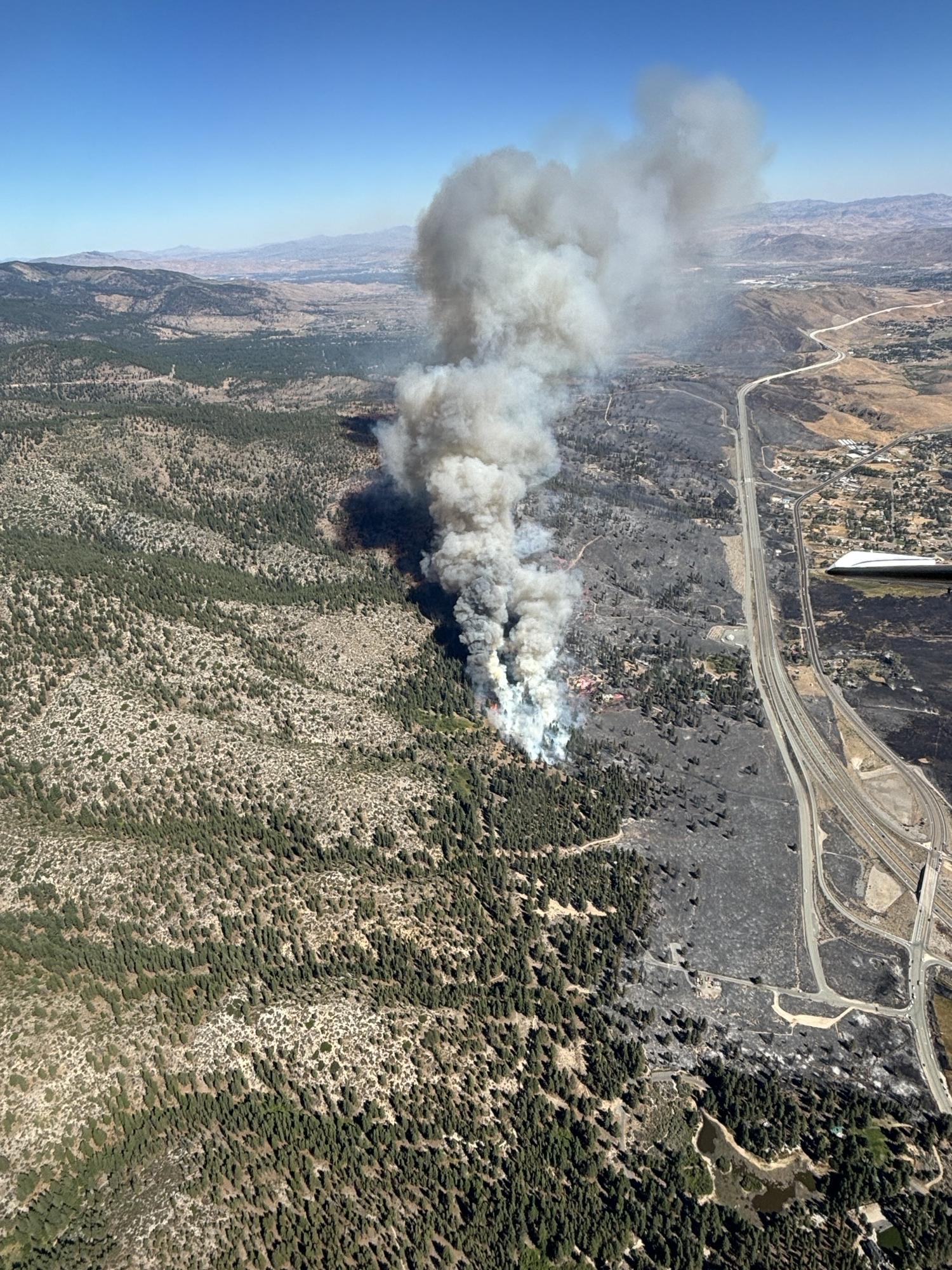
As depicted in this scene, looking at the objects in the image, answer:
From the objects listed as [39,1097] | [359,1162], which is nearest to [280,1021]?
[359,1162]

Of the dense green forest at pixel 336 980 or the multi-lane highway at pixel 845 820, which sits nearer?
the dense green forest at pixel 336 980

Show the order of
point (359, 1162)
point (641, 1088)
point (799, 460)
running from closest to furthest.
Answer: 1. point (359, 1162)
2. point (641, 1088)
3. point (799, 460)

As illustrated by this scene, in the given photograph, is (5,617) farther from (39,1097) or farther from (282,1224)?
(282,1224)

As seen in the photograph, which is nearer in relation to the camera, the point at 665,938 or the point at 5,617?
the point at 665,938

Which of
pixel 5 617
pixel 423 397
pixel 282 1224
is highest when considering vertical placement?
pixel 423 397

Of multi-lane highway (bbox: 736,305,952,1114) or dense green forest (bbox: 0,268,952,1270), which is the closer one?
dense green forest (bbox: 0,268,952,1270)

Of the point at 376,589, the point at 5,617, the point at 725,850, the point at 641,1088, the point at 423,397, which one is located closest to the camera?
the point at 641,1088

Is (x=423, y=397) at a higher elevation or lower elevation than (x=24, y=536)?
higher

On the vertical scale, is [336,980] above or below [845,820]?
above
